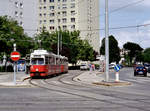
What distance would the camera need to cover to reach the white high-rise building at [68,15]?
3969 inches

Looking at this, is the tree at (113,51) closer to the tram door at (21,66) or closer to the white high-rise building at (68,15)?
the white high-rise building at (68,15)

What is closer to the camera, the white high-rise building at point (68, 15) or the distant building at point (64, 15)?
the distant building at point (64, 15)

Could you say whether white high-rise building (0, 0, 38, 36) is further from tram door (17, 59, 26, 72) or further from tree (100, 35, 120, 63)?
tram door (17, 59, 26, 72)

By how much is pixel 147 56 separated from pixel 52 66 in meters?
115

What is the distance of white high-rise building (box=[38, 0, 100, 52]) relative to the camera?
100812 mm

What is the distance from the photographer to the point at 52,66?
1299 inches

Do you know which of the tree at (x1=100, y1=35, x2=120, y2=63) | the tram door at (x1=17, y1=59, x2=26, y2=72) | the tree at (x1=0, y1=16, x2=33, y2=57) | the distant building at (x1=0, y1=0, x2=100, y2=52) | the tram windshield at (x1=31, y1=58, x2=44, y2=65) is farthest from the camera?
the tree at (x1=100, y1=35, x2=120, y2=63)

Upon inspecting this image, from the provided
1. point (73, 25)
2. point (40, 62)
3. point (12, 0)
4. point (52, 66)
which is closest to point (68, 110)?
point (40, 62)

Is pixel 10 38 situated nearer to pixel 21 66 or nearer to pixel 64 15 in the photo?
pixel 21 66

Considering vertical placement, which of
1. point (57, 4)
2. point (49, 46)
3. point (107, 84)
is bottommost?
point (107, 84)

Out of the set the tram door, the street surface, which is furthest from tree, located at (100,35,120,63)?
the street surface

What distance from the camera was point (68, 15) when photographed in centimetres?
10231

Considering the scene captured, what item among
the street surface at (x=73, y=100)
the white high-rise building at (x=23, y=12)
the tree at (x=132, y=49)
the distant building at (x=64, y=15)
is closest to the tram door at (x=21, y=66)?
the street surface at (x=73, y=100)

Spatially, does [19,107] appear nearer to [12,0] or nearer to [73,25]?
[12,0]
